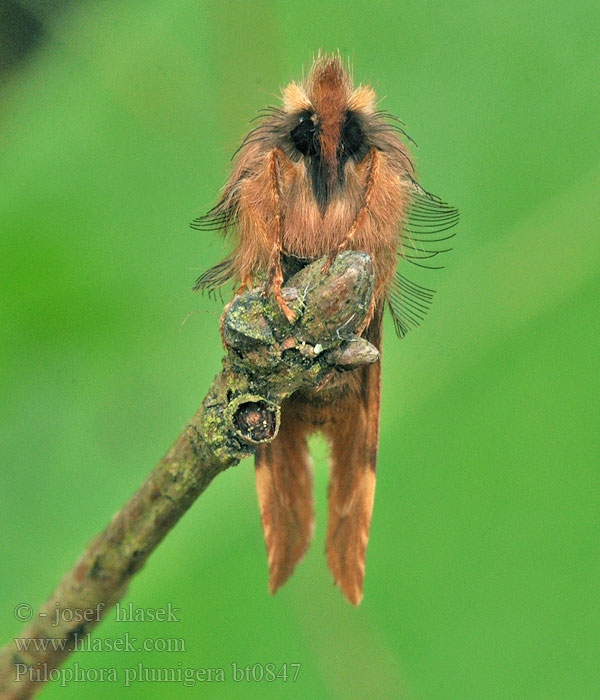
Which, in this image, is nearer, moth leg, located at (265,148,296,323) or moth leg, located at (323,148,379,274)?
moth leg, located at (265,148,296,323)

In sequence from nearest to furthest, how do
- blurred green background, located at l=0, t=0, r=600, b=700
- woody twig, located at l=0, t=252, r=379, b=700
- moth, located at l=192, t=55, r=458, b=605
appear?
woody twig, located at l=0, t=252, r=379, b=700, moth, located at l=192, t=55, r=458, b=605, blurred green background, located at l=0, t=0, r=600, b=700

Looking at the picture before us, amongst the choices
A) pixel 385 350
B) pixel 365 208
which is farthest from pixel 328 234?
pixel 385 350

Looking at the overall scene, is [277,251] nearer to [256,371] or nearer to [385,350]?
[256,371]

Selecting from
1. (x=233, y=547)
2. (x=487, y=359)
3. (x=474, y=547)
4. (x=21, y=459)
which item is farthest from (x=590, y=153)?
(x=21, y=459)

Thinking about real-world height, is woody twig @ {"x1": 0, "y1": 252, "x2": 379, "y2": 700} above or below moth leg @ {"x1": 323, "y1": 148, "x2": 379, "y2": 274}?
below

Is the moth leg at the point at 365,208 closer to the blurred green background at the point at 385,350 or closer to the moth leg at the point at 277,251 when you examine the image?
the moth leg at the point at 277,251

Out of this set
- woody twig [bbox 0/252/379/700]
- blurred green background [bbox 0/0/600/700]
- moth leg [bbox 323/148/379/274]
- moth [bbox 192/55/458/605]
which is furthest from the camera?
blurred green background [bbox 0/0/600/700]

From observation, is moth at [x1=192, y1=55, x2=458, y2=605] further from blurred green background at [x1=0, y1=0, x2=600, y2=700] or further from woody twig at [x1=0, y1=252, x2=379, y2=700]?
blurred green background at [x1=0, y1=0, x2=600, y2=700]

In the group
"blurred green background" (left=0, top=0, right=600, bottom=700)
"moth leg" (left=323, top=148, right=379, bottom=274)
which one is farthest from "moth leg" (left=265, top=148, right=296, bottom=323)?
"blurred green background" (left=0, top=0, right=600, bottom=700)

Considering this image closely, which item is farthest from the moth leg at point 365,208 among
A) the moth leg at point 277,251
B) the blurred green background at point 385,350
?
the blurred green background at point 385,350
